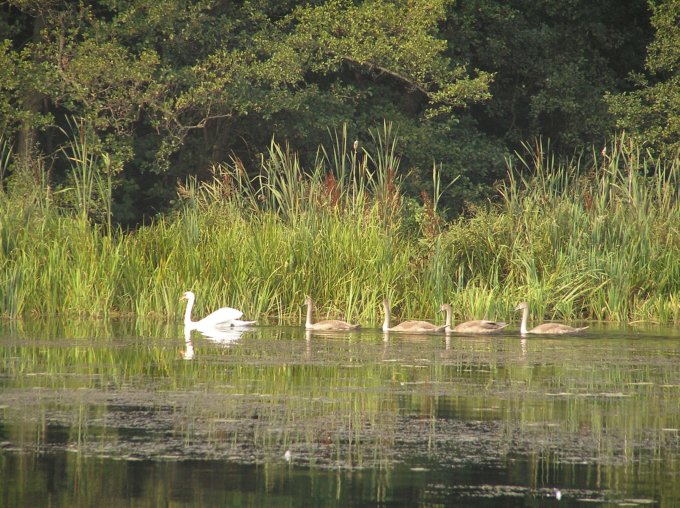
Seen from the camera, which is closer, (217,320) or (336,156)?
(217,320)

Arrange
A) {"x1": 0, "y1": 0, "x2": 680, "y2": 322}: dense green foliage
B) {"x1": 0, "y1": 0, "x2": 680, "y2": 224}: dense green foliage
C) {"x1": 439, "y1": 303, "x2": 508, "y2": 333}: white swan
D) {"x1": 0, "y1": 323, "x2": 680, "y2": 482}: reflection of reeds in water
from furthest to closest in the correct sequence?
1. {"x1": 0, "y1": 0, "x2": 680, "y2": 224}: dense green foliage
2. {"x1": 0, "y1": 0, "x2": 680, "y2": 322}: dense green foliage
3. {"x1": 439, "y1": 303, "x2": 508, "y2": 333}: white swan
4. {"x1": 0, "y1": 323, "x2": 680, "y2": 482}: reflection of reeds in water

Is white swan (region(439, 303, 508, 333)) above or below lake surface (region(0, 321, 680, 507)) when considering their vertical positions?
above

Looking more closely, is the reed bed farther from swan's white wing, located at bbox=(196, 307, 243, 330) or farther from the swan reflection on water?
the swan reflection on water

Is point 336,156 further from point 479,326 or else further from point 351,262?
point 479,326

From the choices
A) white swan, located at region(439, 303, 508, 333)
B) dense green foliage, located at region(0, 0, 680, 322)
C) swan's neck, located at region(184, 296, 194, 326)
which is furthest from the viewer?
dense green foliage, located at region(0, 0, 680, 322)

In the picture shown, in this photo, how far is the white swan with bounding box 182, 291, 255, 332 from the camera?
14844 millimetres

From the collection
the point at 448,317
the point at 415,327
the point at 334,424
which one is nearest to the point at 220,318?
the point at 415,327

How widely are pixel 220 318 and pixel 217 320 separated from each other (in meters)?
0.06

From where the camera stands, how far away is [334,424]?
8.16 m

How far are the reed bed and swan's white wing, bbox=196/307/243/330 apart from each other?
1.48 metres

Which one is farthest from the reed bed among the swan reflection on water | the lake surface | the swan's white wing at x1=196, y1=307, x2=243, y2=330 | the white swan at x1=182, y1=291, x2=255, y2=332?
the lake surface

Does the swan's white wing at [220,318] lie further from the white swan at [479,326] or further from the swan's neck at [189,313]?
the white swan at [479,326]

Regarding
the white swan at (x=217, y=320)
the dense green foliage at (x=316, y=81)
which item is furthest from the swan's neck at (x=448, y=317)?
the dense green foliage at (x=316, y=81)

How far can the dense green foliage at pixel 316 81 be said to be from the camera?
2214 centimetres
